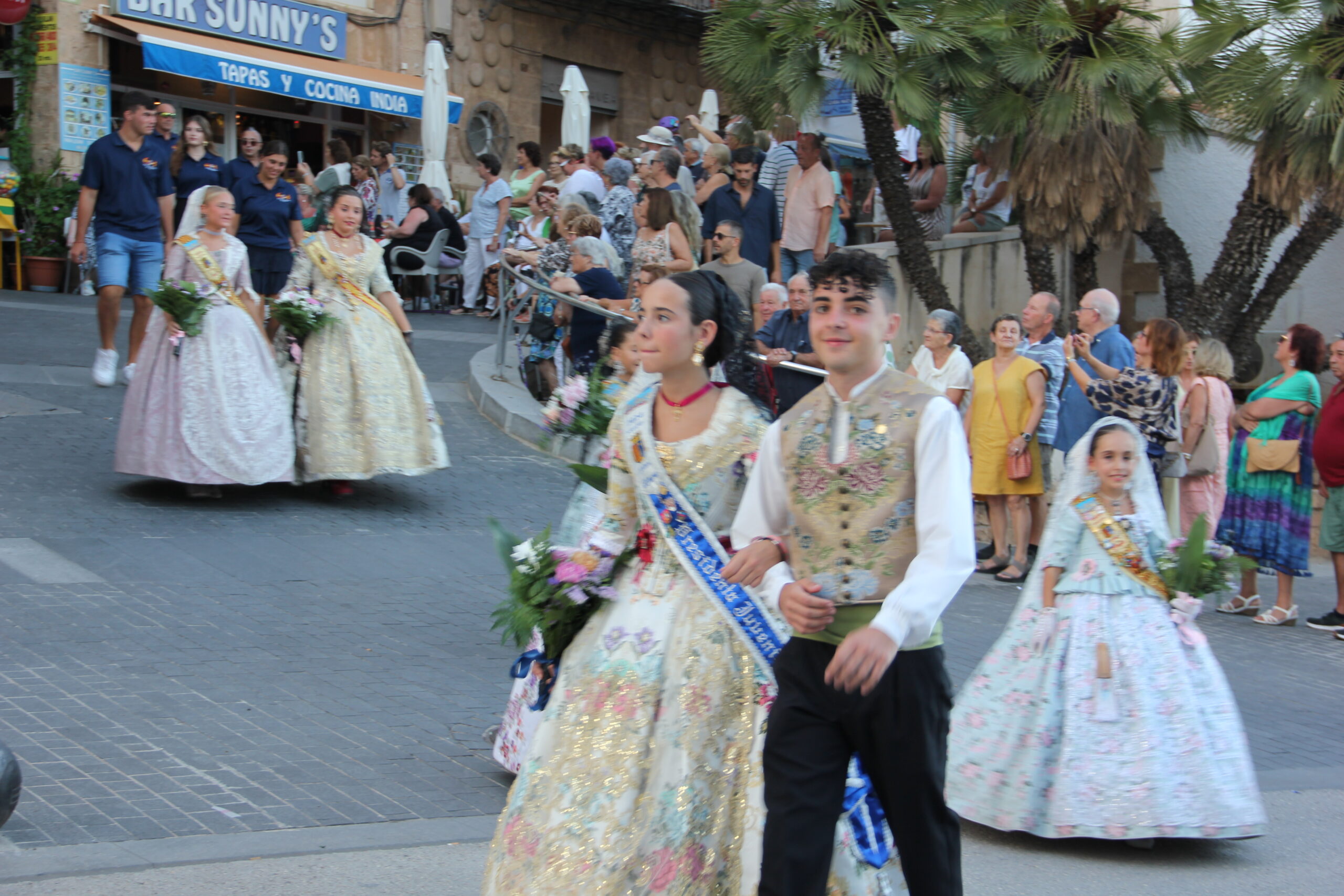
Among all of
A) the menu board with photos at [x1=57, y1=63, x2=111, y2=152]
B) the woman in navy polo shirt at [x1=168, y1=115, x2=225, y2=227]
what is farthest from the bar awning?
the woman in navy polo shirt at [x1=168, y1=115, x2=225, y2=227]

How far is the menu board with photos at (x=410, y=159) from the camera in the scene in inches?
943

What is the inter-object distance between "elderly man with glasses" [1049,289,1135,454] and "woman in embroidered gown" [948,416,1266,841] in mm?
3759

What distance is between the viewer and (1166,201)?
52.7 feet

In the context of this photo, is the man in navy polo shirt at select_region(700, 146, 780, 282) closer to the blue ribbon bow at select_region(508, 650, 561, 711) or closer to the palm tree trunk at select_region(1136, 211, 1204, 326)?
the palm tree trunk at select_region(1136, 211, 1204, 326)

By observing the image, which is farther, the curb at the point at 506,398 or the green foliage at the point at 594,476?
the curb at the point at 506,398

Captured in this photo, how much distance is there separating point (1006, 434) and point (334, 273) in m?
4.57

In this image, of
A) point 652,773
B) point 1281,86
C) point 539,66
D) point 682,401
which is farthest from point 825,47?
point 539,66

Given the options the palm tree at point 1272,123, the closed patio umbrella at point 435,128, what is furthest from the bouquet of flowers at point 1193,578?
the closed patio umbrella at point 435,128

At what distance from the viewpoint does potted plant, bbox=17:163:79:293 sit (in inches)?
689

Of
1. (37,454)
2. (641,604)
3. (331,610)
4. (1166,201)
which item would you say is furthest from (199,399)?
(1166,201)

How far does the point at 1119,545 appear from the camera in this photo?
→ 504 cm

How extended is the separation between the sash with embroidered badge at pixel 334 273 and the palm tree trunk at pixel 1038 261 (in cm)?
634

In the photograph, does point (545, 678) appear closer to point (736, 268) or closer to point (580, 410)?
point (580, 410)

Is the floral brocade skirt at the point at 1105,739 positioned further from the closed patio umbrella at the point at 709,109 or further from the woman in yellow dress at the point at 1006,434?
the closed patio umbrella at the point at 709,109
